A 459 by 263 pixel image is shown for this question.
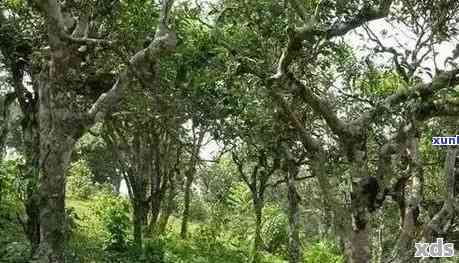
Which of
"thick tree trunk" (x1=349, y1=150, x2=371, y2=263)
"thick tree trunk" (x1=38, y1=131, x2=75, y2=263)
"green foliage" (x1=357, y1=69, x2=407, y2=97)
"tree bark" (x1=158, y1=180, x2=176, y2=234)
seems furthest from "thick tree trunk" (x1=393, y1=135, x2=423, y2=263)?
"tree bark" (x1=158, y1=180, x2=176, y2=234)

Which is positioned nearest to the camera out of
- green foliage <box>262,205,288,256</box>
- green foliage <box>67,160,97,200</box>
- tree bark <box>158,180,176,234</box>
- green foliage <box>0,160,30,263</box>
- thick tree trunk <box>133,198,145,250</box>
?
green foliage <box>0,160,30,263</box>

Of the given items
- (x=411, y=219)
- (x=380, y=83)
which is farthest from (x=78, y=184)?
(x=411, y=219)

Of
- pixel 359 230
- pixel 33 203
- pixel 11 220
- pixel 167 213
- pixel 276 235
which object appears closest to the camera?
pixel 359 230

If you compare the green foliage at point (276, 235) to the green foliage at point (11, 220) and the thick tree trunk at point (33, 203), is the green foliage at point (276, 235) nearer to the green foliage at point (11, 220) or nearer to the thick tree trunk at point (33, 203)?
the green foliage at point (11, 220)

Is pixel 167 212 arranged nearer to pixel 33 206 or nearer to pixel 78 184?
pixel 33 206

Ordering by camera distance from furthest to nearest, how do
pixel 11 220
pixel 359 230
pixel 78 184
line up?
pixel 78 184, pixel 11 220, pixel 359 230

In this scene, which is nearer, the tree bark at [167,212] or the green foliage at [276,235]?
the tree bark at [167,212]

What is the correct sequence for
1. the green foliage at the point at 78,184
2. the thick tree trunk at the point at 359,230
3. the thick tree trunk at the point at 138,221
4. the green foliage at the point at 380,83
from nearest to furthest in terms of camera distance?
the thick tree trunk at the point at 359,230, the green foliage at the point at 380,83, the thick tree trunk at the point at 138,221, the green foliage at the point at 78,184

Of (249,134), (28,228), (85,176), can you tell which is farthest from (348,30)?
(85,176)

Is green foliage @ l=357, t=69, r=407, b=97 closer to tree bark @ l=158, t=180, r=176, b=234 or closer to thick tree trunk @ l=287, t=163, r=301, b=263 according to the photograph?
thick tree trunk @ l=287, t=163, r=301, b=263

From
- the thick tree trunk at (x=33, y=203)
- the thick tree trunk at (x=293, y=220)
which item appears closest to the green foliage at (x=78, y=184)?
the thick tree trunk at (x=293, y=220)

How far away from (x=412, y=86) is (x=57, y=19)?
6.54m

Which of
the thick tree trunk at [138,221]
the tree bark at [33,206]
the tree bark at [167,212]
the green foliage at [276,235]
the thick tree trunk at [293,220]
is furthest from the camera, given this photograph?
the green foliage at [276,235]

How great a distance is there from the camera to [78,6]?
11828 millimetres
